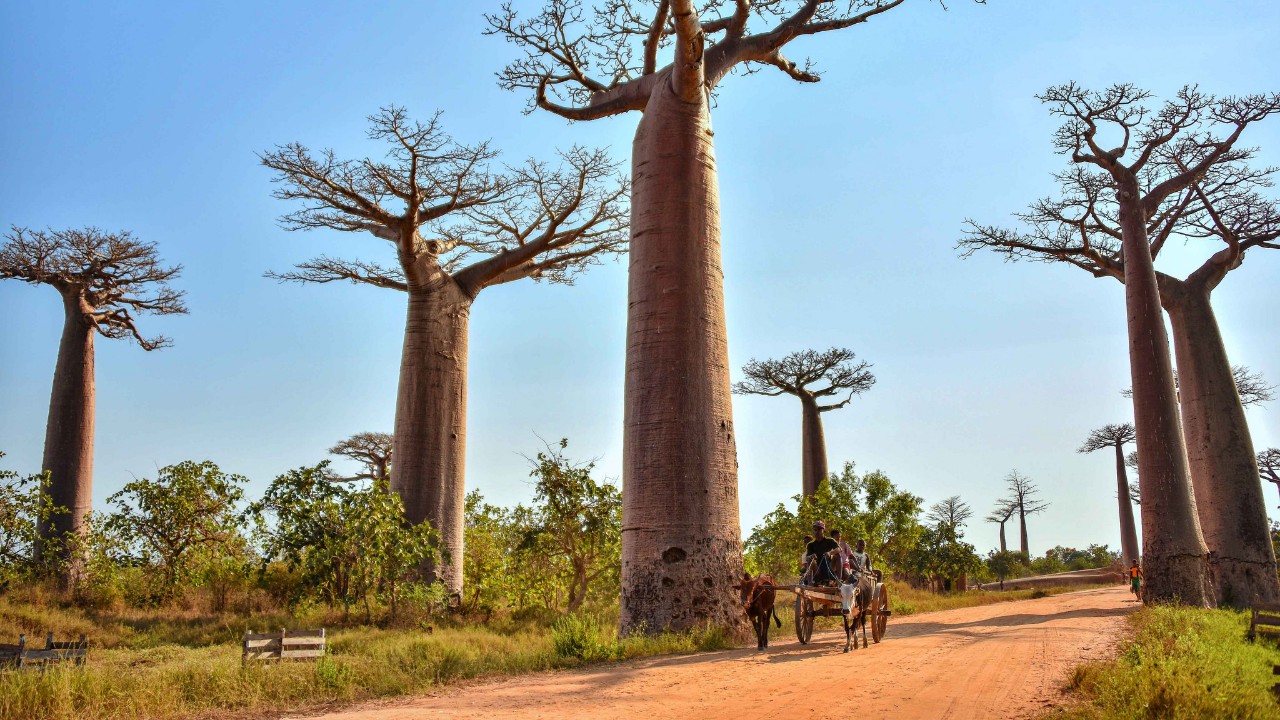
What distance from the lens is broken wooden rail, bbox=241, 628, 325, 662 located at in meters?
6.17

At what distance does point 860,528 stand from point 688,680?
36.7 feet

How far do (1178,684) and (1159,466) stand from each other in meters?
9.55

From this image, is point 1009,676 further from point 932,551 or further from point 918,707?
point 932,551

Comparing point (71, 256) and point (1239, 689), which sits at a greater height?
point (71, 256)

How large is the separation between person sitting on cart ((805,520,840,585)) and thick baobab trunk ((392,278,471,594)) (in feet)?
20.2

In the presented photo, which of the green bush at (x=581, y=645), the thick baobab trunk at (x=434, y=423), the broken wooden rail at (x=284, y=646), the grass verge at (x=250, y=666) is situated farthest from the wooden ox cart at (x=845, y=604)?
the thick baobab trunk at (x=434, y=423)

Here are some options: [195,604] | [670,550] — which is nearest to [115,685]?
[670,550]

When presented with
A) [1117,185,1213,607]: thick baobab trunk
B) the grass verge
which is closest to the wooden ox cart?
the grass verge

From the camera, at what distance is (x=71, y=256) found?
15.2 meters

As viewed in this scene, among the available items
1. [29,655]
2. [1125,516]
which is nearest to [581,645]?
[29,655]

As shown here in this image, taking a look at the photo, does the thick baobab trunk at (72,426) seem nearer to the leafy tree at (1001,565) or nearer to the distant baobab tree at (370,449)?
the distant baobab tree at (370,449)

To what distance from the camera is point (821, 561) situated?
745 centimetres

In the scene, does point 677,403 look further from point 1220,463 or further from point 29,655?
point 1220,463

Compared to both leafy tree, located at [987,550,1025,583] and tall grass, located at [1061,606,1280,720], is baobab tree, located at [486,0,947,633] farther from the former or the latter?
leafy tree, located at [987,550,1025,583]
